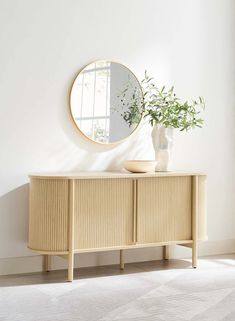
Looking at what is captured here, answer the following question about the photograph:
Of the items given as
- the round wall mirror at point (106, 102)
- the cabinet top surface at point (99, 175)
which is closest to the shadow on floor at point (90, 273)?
the cabinet top surface at point (99, 175)

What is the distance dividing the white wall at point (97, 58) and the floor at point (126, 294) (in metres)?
0.35

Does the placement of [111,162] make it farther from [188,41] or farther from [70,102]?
[188,41]

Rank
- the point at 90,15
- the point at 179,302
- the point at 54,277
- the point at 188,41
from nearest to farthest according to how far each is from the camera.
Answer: the point at 179,302 < the point at 54,277 < the point at 90,15 < the point at 188,41

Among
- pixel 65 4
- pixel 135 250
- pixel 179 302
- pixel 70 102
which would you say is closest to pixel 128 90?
pixel 70 102

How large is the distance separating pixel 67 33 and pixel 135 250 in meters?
1.90

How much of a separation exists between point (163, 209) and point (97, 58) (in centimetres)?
134

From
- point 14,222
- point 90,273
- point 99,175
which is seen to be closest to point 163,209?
point 99,175

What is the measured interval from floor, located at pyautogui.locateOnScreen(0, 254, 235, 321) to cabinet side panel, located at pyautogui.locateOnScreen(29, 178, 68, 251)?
0.96 feet

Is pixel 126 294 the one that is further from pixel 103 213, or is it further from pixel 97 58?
pixel 97 58

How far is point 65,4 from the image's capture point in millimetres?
4973

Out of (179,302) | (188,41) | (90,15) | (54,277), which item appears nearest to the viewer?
(179,302)

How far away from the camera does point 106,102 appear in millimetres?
5145

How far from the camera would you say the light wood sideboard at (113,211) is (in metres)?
4.55

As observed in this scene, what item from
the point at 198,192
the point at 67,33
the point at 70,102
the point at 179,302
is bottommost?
the point at 179,302
